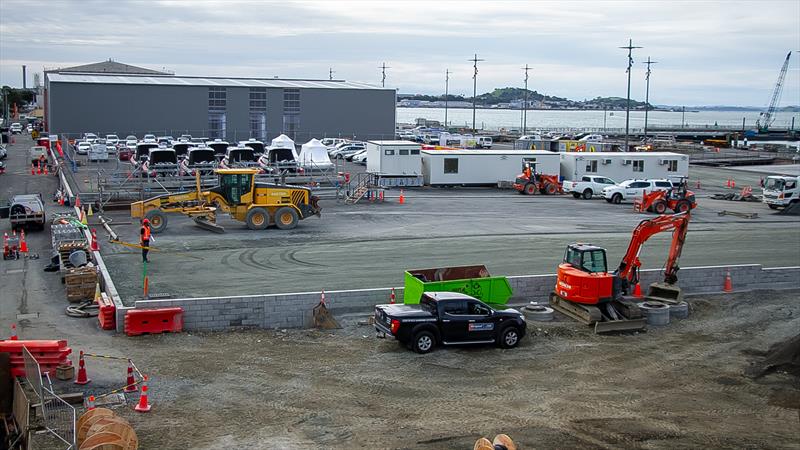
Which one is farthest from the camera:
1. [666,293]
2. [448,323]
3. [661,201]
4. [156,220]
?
[661,201]

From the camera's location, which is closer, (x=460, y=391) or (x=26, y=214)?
(x=460, y=391)

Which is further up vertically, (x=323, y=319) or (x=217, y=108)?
(x=217, y=108)

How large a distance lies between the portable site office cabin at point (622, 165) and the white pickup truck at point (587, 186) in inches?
166

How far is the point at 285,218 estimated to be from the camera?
113ft

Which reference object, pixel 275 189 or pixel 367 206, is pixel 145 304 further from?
pixel 367 206

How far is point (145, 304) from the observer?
64.8 ft

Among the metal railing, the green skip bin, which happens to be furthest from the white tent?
the metal railing

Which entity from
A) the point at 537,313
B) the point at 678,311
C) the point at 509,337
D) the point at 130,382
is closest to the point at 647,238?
the point at 678,311

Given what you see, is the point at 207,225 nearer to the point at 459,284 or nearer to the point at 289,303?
the point at 289,303

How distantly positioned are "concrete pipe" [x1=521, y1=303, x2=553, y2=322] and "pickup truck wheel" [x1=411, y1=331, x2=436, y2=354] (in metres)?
4.03

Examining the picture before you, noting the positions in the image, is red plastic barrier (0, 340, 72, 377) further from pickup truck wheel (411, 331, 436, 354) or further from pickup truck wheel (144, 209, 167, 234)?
pickup truck wheel (144, 209, 167, 234)

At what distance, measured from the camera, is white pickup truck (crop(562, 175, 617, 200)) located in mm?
47062

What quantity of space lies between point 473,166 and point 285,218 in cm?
1912

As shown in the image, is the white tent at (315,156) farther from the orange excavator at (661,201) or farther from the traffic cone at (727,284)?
the traffic cone at (727,284)
